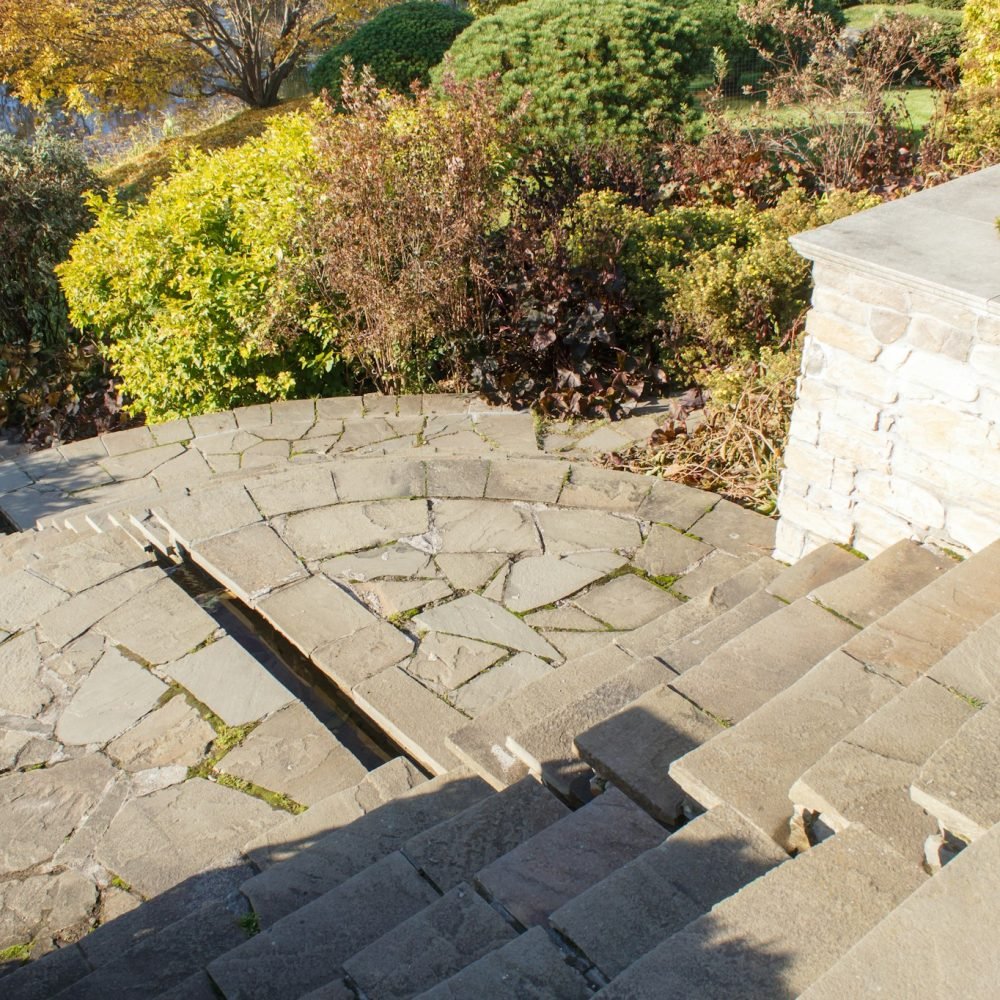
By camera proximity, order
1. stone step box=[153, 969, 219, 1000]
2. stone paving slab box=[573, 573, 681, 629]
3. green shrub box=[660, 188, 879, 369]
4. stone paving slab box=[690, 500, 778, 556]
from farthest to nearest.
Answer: green shrub box=[660, 188, 879, 369], stone paving slab box=[690, 500, 778, 556], stone paving slab box=[573, 573, 681, 629], stone step box=[153, 969, 219, 1000]

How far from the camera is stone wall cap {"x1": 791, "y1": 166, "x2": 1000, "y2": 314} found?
9.95 ft

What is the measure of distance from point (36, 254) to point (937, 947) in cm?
783

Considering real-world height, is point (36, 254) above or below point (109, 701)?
above

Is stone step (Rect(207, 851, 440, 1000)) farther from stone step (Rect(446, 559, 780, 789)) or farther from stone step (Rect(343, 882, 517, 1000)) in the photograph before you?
stone step (Rect(446, 559, 780, 789))

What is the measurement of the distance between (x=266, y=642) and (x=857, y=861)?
2453 millimetres

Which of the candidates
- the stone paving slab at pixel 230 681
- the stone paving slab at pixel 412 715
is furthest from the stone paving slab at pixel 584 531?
the stone paving slab at pixel 230 681

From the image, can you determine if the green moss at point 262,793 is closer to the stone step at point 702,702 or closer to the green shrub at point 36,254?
the stone step at point 702,702

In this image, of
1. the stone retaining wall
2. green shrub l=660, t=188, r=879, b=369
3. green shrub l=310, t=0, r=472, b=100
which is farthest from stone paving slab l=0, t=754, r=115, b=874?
green shrub l=310, t=0, r=472, b=100

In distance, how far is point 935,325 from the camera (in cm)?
312

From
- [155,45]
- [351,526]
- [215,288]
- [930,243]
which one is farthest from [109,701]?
[155,45]

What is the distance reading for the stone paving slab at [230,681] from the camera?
3401 millimetres

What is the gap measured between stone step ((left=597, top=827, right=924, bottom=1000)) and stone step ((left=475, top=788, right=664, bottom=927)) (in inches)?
17.2

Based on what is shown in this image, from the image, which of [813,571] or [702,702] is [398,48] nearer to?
[813,571]

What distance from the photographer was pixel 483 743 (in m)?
2.96
